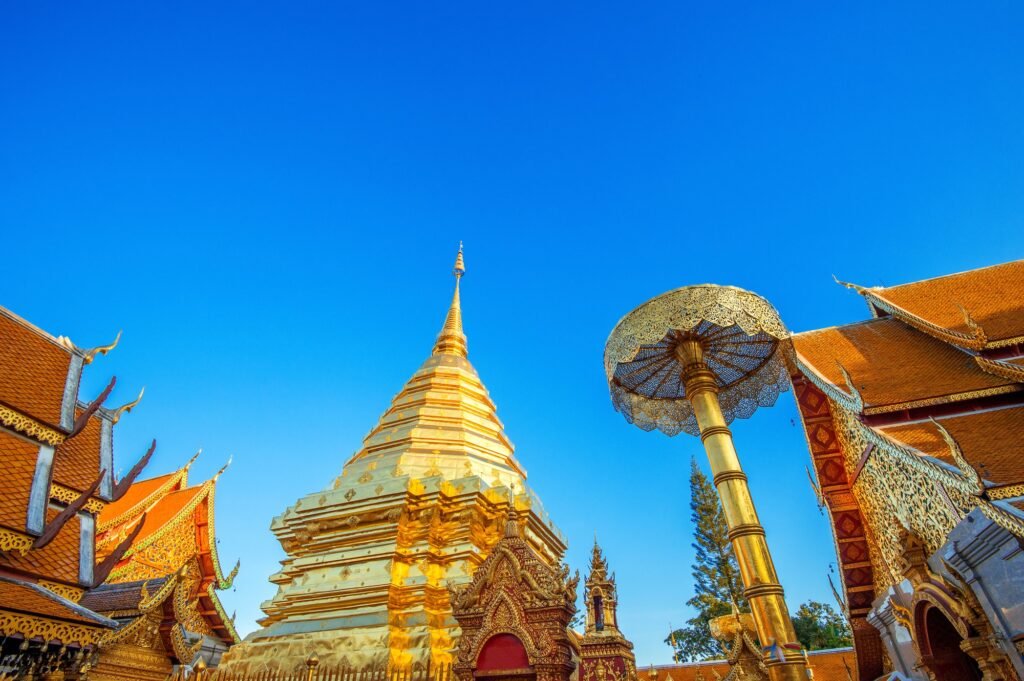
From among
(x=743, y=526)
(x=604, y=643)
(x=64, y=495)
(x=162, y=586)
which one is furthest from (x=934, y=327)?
(x=64, y=495)

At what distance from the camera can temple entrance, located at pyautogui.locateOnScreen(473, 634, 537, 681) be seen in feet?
17.6

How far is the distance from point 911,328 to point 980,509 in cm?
501

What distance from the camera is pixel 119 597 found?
6.80m

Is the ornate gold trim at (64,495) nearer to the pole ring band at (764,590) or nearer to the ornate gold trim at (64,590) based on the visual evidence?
the ornate gold trim at (64,590)

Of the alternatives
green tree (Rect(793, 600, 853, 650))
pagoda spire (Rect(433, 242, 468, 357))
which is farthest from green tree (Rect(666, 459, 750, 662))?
pagoda spire (Rect(433, 242, 468, 357))

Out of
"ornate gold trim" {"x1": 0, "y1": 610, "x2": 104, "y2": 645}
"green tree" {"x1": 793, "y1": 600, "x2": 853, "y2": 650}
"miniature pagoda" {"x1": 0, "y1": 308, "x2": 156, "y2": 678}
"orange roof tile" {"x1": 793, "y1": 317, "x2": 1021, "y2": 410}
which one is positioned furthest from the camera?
"green tree" {"x1": 793, "y1": 600, "x2": 853, "y2": 650}

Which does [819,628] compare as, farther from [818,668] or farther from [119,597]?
[119,597]

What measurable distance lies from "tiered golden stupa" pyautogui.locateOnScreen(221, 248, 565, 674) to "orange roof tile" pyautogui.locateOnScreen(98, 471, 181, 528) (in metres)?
3.93

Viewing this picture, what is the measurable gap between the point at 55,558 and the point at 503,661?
4.28 metres

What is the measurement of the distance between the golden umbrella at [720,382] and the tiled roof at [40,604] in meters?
5.65

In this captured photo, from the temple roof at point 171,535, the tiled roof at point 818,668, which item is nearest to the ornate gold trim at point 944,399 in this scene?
the tiled roof at point 818,668

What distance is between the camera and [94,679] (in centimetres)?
583

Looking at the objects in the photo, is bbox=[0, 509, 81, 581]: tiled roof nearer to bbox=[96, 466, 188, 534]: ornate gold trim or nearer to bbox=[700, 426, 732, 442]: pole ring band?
bbox=[96, 466, 188, 534]: ornate gold trim

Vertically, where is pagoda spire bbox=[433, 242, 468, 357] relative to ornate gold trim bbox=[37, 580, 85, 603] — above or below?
above
